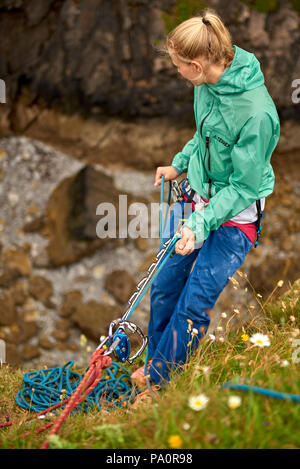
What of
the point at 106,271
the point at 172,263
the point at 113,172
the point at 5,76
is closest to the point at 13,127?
the point at 5,76

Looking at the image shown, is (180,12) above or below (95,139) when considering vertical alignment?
above

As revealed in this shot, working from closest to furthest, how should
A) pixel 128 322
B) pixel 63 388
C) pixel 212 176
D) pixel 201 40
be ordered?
1. pixel 201 40
2. pixel 128 322
3. pixel 212 176
4. pixel 63 388

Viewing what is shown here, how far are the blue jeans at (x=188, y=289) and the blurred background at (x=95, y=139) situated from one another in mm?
4695

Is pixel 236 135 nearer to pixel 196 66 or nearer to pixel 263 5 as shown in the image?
pixel 196 66

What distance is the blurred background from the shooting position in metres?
7.77

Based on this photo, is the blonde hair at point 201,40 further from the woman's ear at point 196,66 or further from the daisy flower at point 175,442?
the daisy flower at point 175,442

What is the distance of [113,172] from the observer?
844cm

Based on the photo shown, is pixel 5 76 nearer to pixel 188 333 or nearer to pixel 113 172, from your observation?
pixel 113 172

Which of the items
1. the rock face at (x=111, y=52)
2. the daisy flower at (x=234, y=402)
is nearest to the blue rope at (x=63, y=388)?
the daisy flower at (x=234, y=402)

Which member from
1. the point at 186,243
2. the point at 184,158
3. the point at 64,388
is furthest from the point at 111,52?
the point at 186,243

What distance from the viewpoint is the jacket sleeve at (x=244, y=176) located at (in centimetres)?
234

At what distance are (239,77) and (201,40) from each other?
264mm

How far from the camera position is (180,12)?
783cm

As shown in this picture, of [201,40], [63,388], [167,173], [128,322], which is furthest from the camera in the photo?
[63,388]
